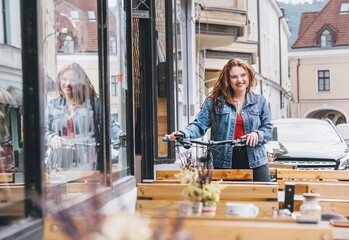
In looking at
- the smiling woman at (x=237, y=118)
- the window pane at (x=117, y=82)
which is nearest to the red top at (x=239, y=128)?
the smiling woman at (x=237, y=118)

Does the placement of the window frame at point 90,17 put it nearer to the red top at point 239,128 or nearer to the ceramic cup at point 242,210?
the red top at point 239,128

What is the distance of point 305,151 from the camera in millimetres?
11797

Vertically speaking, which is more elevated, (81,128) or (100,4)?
(100,4)

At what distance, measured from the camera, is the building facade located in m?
55.9

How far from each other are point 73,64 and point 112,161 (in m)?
0.86

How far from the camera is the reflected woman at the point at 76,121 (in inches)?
189

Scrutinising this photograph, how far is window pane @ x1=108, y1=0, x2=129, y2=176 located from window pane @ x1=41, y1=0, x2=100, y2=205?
29cm

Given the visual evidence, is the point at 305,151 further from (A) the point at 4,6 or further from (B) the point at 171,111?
(A) the point at 4,6

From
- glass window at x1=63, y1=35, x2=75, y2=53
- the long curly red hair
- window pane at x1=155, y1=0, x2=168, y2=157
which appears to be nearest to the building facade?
window pane at x1=155, y1=0, x2=168, y2=157

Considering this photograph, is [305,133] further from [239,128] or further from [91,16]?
[91,16]

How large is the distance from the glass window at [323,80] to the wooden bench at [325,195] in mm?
52673

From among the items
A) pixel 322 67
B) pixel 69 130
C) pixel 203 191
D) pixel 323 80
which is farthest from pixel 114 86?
pixel 323 80

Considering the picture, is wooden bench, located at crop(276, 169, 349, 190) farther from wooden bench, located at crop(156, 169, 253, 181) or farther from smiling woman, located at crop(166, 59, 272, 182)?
wooden bench, located at crop(156, 169, 253, 181)

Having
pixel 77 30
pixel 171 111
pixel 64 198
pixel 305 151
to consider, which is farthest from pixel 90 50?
pixel 305 151
